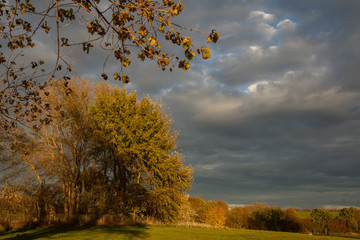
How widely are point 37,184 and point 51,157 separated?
2.46 m

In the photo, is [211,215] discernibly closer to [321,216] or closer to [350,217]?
[321,216]

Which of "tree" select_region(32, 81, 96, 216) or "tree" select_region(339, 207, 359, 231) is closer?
"tree" select_region(32, 81, 96, 216)

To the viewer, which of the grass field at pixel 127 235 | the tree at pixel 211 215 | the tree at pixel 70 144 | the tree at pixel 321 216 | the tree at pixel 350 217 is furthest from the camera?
the tree at pixel 321 216

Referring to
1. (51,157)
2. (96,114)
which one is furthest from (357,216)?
(51,157)

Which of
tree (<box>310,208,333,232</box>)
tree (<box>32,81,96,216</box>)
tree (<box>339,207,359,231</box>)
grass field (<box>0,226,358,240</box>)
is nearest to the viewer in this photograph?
grass field (<box>0,226,358,240</box>)

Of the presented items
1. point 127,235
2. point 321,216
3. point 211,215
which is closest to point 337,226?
point 321,216

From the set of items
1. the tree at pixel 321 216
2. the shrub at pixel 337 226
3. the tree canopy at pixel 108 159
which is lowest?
the shrub at pixel 337 226

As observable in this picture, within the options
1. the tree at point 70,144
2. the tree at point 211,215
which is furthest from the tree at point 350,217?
the tree at point 70,144

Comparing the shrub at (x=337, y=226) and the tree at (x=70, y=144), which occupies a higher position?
the tree at (x=70, y=144)

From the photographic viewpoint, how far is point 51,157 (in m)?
23.7

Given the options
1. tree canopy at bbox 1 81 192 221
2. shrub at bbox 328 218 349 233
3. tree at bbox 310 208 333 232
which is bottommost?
shrub at bbox 328 218 349 233

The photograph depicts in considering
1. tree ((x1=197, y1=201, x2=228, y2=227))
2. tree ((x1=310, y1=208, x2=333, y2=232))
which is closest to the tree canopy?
tree ((x1=197, y1=201, x2=228, y2=227))

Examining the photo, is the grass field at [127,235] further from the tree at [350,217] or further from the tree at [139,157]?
the tree at [350,217]

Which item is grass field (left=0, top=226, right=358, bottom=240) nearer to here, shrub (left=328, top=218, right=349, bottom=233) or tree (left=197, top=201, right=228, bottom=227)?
tree (left=197, top=201, right=228, bottom=227)
